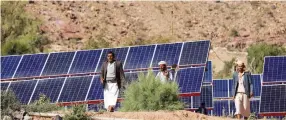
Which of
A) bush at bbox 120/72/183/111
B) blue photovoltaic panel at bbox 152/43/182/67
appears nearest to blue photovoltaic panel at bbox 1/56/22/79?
blue photovoltaic panel at bbox 152/43/182/67

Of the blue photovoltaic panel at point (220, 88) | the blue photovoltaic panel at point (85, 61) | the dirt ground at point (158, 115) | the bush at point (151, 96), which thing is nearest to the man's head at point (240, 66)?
the bush at point (151, 96)

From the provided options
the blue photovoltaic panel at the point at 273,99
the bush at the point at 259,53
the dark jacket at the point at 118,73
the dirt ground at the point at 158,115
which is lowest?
the dirt ground at the point at 158,115

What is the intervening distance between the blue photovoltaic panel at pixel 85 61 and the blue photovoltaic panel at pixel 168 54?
1.83 meters

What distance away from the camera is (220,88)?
38.1 metres

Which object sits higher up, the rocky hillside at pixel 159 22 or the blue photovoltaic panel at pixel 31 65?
the rocky hillside at pixel 159 22

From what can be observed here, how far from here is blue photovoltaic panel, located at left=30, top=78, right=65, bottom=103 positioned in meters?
29.0

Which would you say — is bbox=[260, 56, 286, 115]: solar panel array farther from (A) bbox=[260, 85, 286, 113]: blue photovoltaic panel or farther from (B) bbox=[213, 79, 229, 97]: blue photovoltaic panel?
Answer: (B) bbox=[213, 79, 229, 97]: blue photovoltaic panel

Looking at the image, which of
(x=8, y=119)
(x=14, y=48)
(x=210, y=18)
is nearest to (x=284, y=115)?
(x=8, y=119)

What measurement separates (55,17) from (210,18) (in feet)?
36.6

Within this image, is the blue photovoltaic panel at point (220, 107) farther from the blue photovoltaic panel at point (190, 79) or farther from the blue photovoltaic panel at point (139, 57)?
the blue photovoltaic panel at point (190, 79)

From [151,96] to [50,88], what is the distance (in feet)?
27.0

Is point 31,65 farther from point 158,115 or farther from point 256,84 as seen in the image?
point 158,115

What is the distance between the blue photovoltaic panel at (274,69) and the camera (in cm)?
2917

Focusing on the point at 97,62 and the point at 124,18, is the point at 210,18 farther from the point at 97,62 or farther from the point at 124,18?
the point at 97,62
